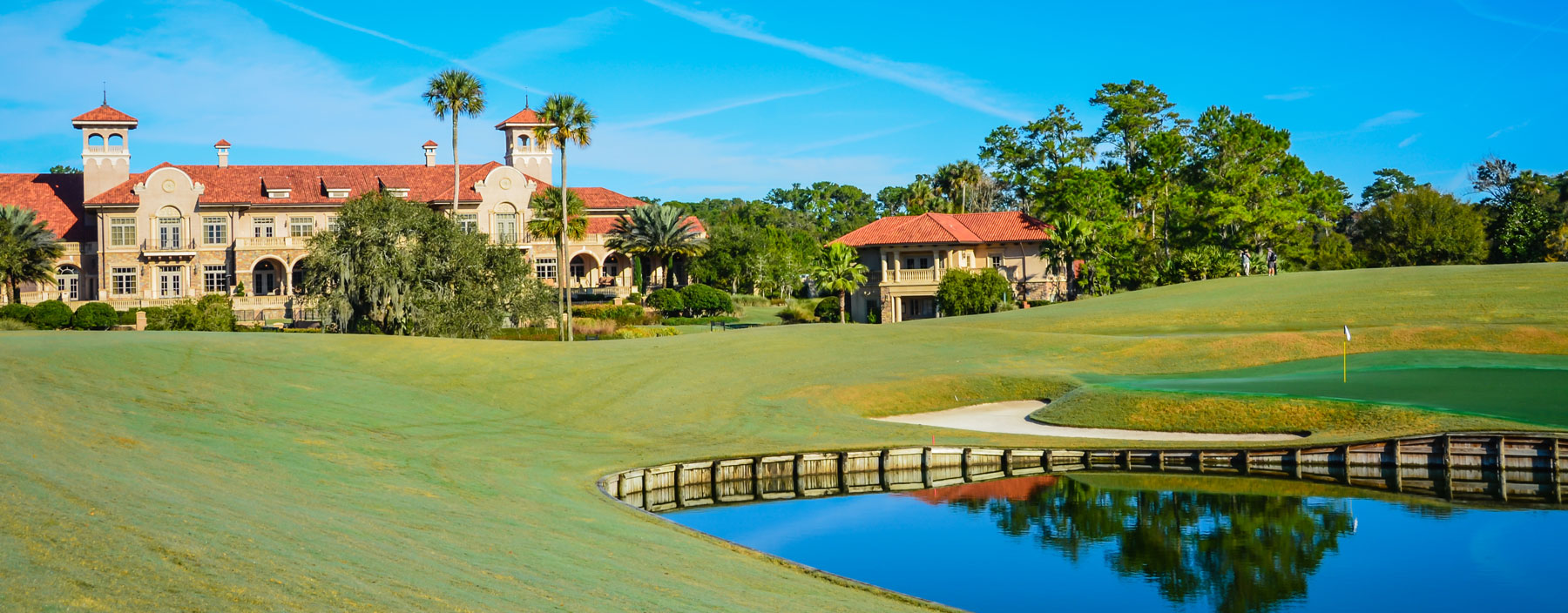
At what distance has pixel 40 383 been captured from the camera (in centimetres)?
2788

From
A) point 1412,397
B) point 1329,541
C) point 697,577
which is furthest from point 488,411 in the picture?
point 1412,397

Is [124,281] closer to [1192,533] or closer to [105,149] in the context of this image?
[105,149]

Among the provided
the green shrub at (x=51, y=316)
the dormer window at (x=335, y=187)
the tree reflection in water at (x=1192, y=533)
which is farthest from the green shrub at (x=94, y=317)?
the tree reflection in water at (x=1192, y=533)

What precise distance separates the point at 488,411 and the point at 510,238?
210 feet

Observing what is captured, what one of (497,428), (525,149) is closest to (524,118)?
(525,149)

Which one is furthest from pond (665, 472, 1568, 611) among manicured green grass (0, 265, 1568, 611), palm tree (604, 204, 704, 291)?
palm tree (604, 204, 704, 291)

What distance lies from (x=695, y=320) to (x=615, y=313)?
5536 mm

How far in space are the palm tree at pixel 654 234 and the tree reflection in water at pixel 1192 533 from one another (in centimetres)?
6600

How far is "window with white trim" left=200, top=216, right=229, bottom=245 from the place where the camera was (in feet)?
304

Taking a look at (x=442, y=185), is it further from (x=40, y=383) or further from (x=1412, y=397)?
(x=1412, y=397)

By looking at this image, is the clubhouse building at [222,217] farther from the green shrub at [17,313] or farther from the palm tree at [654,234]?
the green shrub at [17,313]

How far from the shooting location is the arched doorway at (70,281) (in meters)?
92.9

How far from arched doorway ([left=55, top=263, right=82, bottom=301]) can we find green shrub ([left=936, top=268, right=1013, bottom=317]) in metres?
65.0

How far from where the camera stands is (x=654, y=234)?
307 ft
